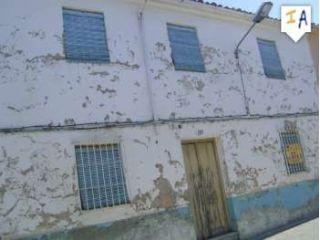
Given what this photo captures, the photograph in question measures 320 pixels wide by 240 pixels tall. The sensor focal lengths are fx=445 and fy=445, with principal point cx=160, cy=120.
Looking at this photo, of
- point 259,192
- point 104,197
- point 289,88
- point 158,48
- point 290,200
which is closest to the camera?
point 104,197

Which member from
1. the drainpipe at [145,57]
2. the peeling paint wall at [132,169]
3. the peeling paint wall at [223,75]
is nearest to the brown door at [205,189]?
the peeling paint wall at [132,169]

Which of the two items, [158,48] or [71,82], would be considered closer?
[71,82]

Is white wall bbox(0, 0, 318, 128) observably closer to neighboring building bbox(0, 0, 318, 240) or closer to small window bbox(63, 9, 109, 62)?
neighboring building bbox(0, 0, 318, 240)

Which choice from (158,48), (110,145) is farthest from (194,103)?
(110,145)

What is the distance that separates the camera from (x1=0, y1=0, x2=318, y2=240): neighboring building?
7816 millimetres

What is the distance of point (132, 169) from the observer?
28.9 feet

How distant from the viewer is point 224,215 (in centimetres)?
1020

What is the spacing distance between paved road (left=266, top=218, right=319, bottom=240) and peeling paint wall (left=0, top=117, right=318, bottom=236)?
→ 4.04 feet

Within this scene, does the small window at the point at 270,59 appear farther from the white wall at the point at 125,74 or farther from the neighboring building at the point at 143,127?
the white wall at the point at 125,74

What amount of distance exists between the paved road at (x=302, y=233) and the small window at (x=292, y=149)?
5.97ft

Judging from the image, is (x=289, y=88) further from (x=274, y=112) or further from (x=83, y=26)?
(x=83, y=26)

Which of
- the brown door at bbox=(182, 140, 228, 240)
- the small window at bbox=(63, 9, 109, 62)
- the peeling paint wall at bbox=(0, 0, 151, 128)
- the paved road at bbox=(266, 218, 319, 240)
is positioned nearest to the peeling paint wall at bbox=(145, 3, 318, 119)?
the peeling paint wall at bbox=(0, 0, 151, 128)

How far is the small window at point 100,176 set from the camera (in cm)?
820

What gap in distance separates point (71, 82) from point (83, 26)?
1305mm
